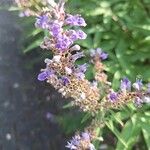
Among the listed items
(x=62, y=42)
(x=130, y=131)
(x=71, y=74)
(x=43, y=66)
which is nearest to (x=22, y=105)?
(x=43, y=66)

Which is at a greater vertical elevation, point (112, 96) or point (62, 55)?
point (62, 55)

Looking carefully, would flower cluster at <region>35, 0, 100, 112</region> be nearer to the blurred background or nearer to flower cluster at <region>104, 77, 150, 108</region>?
flower cluster at <region>104, 77, 150, 108</region>

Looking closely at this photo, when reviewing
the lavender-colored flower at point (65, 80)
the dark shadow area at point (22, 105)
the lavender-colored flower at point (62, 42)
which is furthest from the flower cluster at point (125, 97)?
the dark shadow area at point (22, 105)

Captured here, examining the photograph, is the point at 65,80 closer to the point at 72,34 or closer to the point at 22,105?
the point at 72,34

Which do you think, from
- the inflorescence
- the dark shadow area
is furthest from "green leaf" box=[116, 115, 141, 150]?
the dark shadow area

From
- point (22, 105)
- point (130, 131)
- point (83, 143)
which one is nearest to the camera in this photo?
point (83, 143)

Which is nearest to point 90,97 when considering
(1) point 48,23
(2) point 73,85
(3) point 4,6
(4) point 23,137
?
(2) point 73,85
